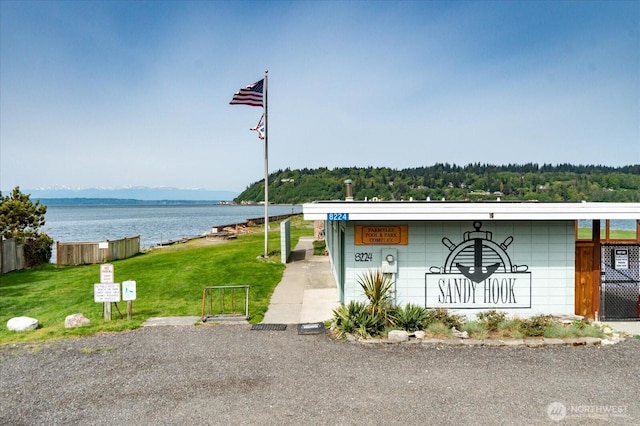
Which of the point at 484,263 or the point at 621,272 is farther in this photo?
the point at 621,272

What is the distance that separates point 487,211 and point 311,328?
15.3 ft

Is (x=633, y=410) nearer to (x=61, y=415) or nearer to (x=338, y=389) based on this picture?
(x=338, y=389)

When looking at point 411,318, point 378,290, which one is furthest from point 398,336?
point 378,290

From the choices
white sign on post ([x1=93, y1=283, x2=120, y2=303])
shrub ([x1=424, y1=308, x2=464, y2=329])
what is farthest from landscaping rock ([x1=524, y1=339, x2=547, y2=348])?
white sign on post ([x1=93, y1=283, x2=120, y2=303])

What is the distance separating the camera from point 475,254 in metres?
9.67

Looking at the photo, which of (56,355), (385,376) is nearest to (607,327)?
(385,376)

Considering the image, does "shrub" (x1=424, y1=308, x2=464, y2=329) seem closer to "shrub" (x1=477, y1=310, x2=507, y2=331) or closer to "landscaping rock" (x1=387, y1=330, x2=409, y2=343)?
"shrub" (x1=477, y1=310, x2=507, y2=331)

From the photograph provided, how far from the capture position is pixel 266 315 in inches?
409

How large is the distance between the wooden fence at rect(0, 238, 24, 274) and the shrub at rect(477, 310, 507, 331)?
20.3 meters

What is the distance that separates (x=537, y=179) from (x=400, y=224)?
106115 mm

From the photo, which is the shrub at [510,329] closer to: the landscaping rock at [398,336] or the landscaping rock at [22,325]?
the landscaping rock at [398,336]

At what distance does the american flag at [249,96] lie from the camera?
17234mm

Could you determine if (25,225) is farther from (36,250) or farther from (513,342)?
(513,342)

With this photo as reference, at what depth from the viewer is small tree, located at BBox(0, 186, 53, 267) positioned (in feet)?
65.1
